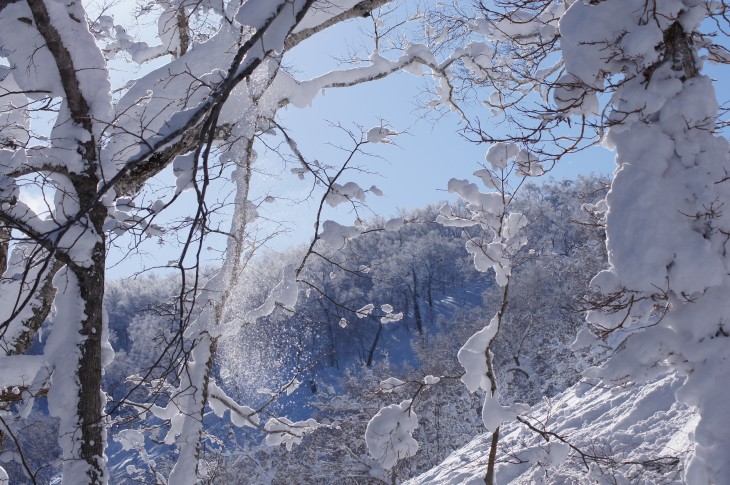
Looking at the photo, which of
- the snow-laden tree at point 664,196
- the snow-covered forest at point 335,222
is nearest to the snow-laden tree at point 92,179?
the snow-covered forest at point 335,222

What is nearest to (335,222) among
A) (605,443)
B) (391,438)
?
(391,438)

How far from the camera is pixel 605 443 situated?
4.84m

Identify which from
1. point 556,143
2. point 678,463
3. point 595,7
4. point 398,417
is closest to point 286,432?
point 398,417

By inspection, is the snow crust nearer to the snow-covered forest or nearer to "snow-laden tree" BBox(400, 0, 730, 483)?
the snow-covered forest

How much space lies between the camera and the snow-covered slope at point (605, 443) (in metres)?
3.64

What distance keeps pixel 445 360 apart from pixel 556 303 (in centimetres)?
858

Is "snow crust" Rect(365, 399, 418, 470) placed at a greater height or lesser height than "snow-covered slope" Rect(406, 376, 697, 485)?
greater

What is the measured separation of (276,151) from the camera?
4.21 m

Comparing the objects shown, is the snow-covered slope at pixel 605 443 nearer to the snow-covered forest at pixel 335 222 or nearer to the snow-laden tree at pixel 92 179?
the snow-covered forest at pixel 335 222

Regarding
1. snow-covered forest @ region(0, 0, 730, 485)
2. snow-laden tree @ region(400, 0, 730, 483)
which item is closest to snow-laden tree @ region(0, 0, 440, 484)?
snow-covered forest @ region(0, 0, 730, 485)

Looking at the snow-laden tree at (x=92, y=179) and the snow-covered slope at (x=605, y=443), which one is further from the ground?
the snow-laden tree at (x=92, y=179)

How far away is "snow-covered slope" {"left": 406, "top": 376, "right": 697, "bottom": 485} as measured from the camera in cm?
364

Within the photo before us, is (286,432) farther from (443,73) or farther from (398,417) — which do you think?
(443,73)

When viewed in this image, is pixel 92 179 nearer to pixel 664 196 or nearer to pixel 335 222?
→ pixel 335 222
